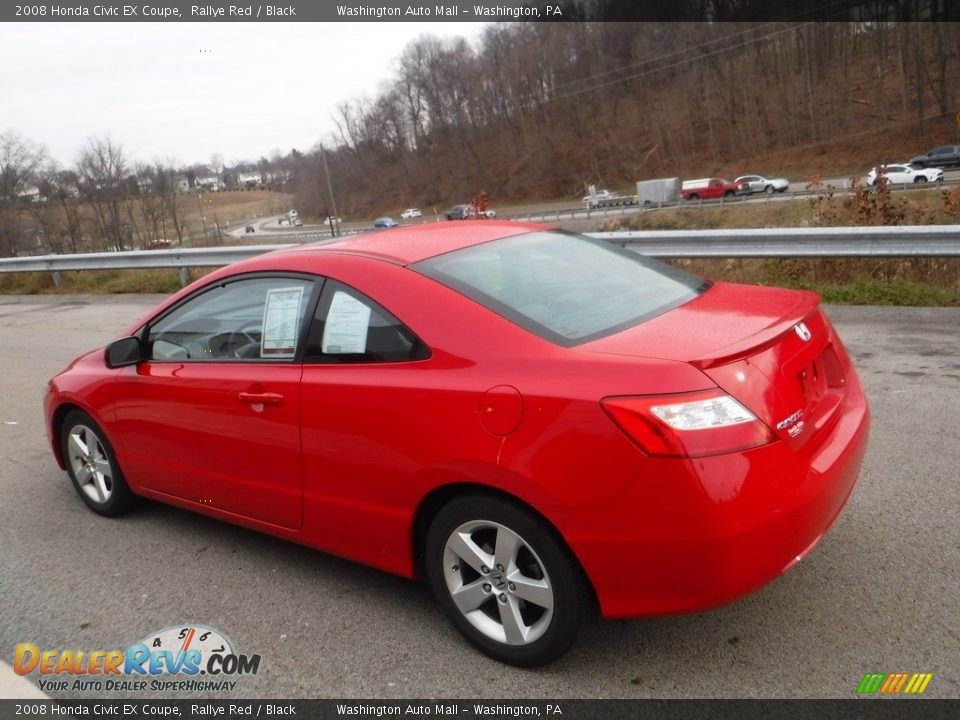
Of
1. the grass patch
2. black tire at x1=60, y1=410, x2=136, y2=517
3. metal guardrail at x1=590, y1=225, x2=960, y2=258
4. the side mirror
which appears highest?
the side mirror

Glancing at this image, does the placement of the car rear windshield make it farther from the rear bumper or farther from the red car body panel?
the rear bumper

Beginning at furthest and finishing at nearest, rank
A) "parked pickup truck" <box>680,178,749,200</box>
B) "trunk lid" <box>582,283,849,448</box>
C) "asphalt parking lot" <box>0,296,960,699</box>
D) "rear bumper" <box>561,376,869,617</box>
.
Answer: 1. "parked pickup truck" <box>680,178,749,200</box>
2. "asphalt parking lot" <box>0,296,960,699</box>
3. "trunk lid" <box>582,283,849,448</box>
4. "rear bumper" <box>561,376,869,617</box>

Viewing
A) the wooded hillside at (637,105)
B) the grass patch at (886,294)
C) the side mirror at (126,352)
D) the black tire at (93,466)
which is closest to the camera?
the side mirror at (126,352)

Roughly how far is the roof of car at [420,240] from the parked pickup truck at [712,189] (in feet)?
151

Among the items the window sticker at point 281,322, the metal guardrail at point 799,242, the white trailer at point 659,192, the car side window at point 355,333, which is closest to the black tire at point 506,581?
the car side window at point 355,333

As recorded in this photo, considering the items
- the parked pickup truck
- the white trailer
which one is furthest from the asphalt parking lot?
the white trailer

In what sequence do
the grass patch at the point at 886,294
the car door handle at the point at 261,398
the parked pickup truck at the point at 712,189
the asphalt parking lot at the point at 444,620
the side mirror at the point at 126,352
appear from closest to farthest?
1. the asphalt parking lot at the point at 444,620
2. the car door handle at the point at 261,398
3. the side mirror at the point at 126,352
4. the grass patch at the point at 886,294
5. the parked pickup truck at the point at 712,189

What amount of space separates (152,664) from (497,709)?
55.9 inches

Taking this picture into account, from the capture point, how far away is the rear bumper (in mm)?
2453

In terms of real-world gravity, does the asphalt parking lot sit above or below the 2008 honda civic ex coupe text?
below

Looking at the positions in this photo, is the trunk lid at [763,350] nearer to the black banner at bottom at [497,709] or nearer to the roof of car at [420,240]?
the black banner at bottom at [497,709]

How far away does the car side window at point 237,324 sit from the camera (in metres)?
3.52

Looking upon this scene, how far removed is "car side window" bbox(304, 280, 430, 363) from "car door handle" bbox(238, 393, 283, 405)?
207mm

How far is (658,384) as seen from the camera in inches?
99.6
